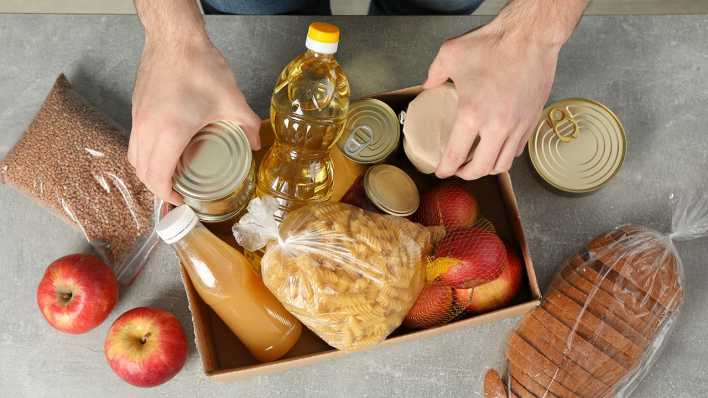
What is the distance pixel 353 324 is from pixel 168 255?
367 millimetres

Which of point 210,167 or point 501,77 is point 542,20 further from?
point 210,167

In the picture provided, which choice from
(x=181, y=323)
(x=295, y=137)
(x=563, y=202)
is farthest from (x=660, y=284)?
(x=181, y=323)

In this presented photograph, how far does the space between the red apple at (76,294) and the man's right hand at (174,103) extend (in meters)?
0.24

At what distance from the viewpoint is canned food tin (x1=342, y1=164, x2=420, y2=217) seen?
30.1 inches

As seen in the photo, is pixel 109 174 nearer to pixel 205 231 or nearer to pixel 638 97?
pixel 205 231

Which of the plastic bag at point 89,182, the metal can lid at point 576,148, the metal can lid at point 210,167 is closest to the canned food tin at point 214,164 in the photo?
the metal can lid at point 210,167

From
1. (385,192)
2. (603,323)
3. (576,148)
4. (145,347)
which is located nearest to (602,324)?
(603,323)

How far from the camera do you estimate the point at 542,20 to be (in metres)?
0.74

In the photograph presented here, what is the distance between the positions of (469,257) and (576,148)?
0.30 meters

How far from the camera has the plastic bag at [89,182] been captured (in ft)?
2.78

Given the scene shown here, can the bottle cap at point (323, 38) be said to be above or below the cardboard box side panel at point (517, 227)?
above

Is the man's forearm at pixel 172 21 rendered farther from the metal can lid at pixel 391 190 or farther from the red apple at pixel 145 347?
the red apple at pixel 145 347

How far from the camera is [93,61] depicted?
0.95 meters

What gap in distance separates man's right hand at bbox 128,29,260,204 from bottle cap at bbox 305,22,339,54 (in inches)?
5.0
